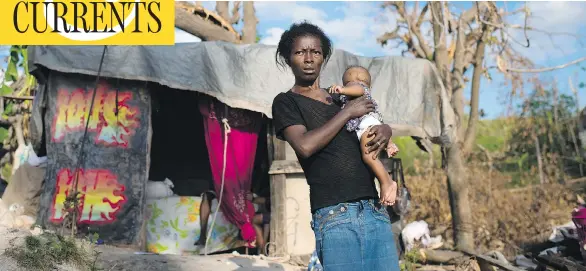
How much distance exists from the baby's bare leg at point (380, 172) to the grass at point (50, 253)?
2.71m

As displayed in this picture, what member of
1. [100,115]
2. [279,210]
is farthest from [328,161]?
[100,115]

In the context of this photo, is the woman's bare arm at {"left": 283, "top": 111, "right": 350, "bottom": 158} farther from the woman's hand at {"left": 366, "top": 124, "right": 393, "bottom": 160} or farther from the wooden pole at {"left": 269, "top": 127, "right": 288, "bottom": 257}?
the wooden pole at {"left": 269, "top": 127, "right": 288, "bottom": 257}

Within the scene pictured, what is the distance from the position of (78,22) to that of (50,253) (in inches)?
→ 106

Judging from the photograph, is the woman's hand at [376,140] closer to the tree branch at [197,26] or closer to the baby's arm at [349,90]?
the baby's arm at [349,90]

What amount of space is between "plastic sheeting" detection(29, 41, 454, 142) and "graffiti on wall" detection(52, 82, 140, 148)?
354mm

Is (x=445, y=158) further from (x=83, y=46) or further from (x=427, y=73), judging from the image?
(x=83, y=46)

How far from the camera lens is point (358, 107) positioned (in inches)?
78.2

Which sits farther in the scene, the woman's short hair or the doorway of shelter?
the doorway of shelter

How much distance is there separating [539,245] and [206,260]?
4.30 metres

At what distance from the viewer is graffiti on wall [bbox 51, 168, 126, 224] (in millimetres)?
5754

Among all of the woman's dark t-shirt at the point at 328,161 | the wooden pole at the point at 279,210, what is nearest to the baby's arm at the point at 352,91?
the woman's dark t-shirt at the point at 328,161

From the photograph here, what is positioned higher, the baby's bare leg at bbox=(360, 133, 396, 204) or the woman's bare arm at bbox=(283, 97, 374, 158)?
the woman's bare arm at bbox=(283, 97, 374, 158)

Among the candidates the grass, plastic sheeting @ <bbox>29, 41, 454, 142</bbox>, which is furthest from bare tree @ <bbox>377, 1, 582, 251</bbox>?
the grass

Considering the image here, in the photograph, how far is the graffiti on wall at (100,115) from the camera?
5938 millimetres
